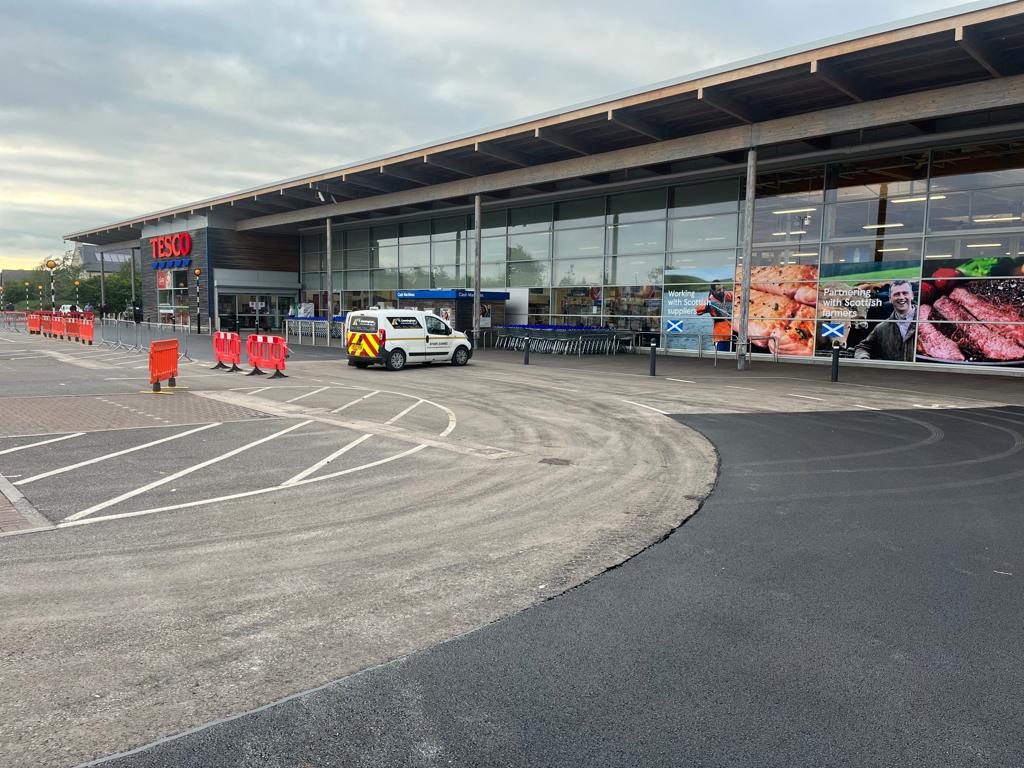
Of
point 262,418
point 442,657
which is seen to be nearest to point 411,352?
point 262,418

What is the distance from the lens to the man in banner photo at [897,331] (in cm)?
2209

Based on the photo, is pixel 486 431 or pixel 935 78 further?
pixel 935 78

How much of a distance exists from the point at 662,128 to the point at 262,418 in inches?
657

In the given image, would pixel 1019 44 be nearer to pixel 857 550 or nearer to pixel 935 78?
pixel 935 78

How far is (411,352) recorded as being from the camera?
20.8m

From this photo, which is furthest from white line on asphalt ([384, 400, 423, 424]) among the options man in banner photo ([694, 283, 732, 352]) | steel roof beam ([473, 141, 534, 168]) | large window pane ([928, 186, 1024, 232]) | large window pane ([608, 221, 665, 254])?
large window pane ([608, 221, 665, 254])

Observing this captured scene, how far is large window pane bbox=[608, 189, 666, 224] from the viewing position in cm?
2834

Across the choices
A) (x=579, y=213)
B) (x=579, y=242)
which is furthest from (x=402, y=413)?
(x=579, y=213)

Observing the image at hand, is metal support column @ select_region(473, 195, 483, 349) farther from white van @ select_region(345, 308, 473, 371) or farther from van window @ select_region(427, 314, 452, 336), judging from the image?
white van @ select_region(345, 308, 473, 371)

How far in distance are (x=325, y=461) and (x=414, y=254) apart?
3281cm

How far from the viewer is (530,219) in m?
33.5

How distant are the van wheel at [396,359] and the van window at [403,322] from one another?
0.74m

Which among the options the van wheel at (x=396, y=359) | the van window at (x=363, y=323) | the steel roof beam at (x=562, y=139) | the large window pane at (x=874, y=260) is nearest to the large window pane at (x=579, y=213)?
the steel roof beam at (x=562, y=139)

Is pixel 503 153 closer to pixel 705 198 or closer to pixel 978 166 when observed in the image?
pixel 705 198
